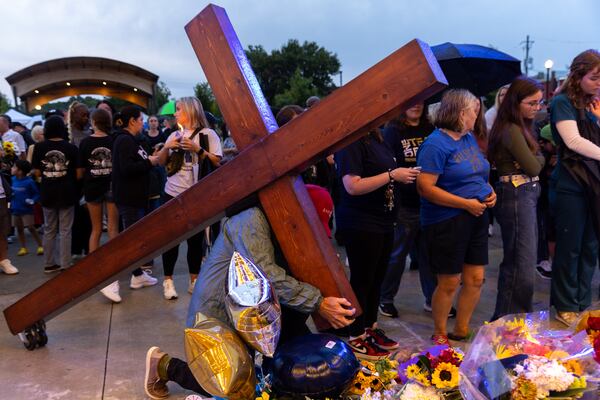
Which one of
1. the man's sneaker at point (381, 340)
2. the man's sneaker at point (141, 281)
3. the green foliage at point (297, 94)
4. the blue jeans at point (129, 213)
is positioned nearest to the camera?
the man's sneaker at point (381, 340)

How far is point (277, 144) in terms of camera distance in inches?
80.1

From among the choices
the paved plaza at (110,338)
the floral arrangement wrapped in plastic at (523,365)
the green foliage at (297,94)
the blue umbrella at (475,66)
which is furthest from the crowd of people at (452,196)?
the green foliage at (297,94)

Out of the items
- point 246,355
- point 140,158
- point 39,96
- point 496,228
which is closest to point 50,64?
point 39,96

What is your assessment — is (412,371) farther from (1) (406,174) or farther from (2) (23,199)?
(2) (23,199)

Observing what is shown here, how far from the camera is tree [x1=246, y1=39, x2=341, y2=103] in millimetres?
56281

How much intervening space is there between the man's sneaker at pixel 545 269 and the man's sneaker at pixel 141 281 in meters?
3.96

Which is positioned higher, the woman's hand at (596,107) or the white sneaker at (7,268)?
the white sneaker at (7,268)

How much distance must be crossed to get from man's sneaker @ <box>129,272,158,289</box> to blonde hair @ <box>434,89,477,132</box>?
3242 mm

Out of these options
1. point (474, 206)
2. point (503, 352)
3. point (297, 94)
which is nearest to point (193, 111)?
point (474, 206)

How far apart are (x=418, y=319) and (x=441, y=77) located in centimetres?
280

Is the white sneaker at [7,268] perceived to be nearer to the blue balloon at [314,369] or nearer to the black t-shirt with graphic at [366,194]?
the black t-shirt with graphic at [366,194]

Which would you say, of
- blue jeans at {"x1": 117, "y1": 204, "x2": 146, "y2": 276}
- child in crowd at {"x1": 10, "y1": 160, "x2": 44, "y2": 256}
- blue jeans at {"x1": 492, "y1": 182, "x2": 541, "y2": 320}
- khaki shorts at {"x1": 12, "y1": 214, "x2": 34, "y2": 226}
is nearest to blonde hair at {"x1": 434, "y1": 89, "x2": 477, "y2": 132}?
blue jeans at {"x1": 492, "y1": 182, "x2": 541, "y2": 320}

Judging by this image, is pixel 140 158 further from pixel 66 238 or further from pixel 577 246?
pixel 577 246

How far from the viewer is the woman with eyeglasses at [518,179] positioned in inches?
137
